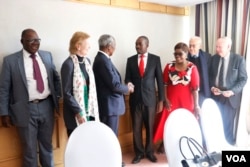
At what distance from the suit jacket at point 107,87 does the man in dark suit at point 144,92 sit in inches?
12.4

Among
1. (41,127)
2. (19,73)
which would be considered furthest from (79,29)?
(41,127)

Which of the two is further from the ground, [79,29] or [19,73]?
[79,29]

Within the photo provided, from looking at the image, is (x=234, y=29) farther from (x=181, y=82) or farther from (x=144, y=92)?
(x=144, y=92)

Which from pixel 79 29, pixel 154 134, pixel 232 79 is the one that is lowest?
pixel 154 134

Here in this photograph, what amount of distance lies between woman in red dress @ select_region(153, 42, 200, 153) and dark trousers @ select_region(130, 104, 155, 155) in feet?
0.45

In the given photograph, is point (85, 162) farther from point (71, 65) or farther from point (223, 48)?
point (223, 48)

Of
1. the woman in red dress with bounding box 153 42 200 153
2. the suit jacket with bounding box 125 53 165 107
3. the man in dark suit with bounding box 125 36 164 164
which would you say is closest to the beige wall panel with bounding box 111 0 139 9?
the man in dark suit with bounding box 125 36 164 164

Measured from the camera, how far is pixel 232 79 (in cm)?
311

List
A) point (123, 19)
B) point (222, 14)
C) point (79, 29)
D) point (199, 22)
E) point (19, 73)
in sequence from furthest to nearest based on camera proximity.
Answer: point (199, 22) → point (222, 14) → point (123, 19) → point (79, 29) → point (19, 73)

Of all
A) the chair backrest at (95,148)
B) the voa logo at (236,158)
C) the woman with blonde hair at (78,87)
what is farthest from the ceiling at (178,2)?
the voa logo at (236,158)

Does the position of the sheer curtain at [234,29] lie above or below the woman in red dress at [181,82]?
above

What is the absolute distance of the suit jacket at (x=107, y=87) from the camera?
8.57ft

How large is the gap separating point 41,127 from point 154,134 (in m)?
1.31

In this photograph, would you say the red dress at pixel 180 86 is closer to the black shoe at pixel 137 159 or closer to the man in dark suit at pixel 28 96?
the black shoe at pixel 137 159
